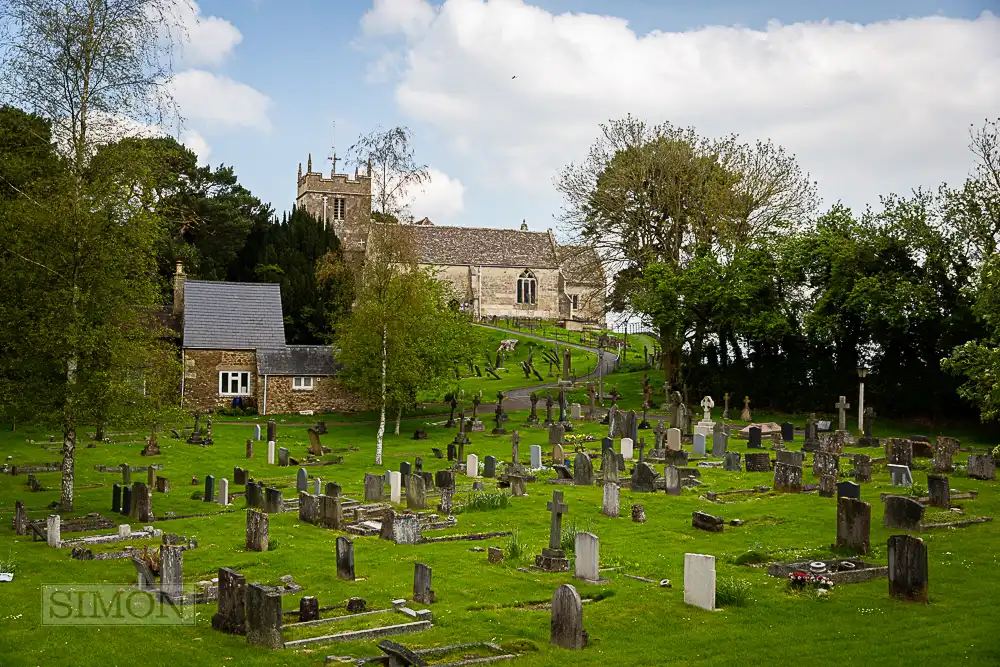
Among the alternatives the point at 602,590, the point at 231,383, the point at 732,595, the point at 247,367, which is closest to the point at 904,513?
the point at 732,595

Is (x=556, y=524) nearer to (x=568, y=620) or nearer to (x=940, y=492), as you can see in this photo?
(x=568, y=620)

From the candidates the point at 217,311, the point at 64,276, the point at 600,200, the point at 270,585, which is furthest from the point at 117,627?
the point at 600,200

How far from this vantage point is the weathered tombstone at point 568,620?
42.5 ft

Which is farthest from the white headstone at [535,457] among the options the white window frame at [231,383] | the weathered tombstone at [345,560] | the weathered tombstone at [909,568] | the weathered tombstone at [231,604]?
the white window frame at [231,383]

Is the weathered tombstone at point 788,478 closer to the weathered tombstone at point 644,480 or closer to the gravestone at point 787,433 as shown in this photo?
the weathered tombstone at point 644,480

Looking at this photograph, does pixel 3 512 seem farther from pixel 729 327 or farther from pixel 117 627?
pixel 729 327

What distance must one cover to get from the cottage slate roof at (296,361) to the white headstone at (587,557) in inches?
1296

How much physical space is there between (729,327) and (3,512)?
3541 centimetres

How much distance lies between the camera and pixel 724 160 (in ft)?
174

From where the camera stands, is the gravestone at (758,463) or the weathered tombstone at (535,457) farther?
the weathered tombstone at (535,457)

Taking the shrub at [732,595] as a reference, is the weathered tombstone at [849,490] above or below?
above

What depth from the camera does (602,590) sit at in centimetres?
1587

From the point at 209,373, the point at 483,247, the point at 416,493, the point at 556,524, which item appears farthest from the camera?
the point at 483,247

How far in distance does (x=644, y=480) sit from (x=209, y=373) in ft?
93.6
